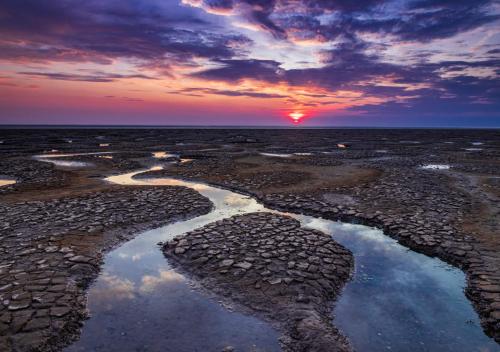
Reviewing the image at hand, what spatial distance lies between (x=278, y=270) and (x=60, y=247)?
6.62 meters

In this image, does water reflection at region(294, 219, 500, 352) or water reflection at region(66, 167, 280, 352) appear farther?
water reflection at region(294, 219, 500, 352)

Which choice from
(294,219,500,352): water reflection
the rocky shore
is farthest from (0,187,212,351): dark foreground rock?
(294,219,500,352): water reflection

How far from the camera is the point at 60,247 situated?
10.6 m

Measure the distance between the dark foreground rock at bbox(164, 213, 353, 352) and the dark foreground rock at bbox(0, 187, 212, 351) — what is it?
8.58 ft

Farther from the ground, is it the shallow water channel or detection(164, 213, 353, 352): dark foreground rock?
detection(164, 213, 353, 352): dark foreground rock

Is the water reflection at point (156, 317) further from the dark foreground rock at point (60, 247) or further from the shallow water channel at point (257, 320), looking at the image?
the dark foreground rock at point (60, 247)

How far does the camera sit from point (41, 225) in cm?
1272

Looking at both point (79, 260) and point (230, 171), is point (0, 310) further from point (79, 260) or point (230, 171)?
point (230, 171)

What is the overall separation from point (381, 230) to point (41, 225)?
12.6m

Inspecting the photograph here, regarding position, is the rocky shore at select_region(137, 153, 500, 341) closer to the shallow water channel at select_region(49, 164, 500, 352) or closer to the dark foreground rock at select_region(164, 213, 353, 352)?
the shallow water channel at select_region(49, 164, 500, 352)

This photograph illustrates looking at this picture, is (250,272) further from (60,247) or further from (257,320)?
(60,247)

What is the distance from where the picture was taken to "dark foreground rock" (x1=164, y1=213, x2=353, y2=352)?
7004mm

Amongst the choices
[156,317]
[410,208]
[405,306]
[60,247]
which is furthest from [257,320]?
[410,208]

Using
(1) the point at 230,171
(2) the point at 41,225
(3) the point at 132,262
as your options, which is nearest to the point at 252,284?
(3) the point at 132,262
